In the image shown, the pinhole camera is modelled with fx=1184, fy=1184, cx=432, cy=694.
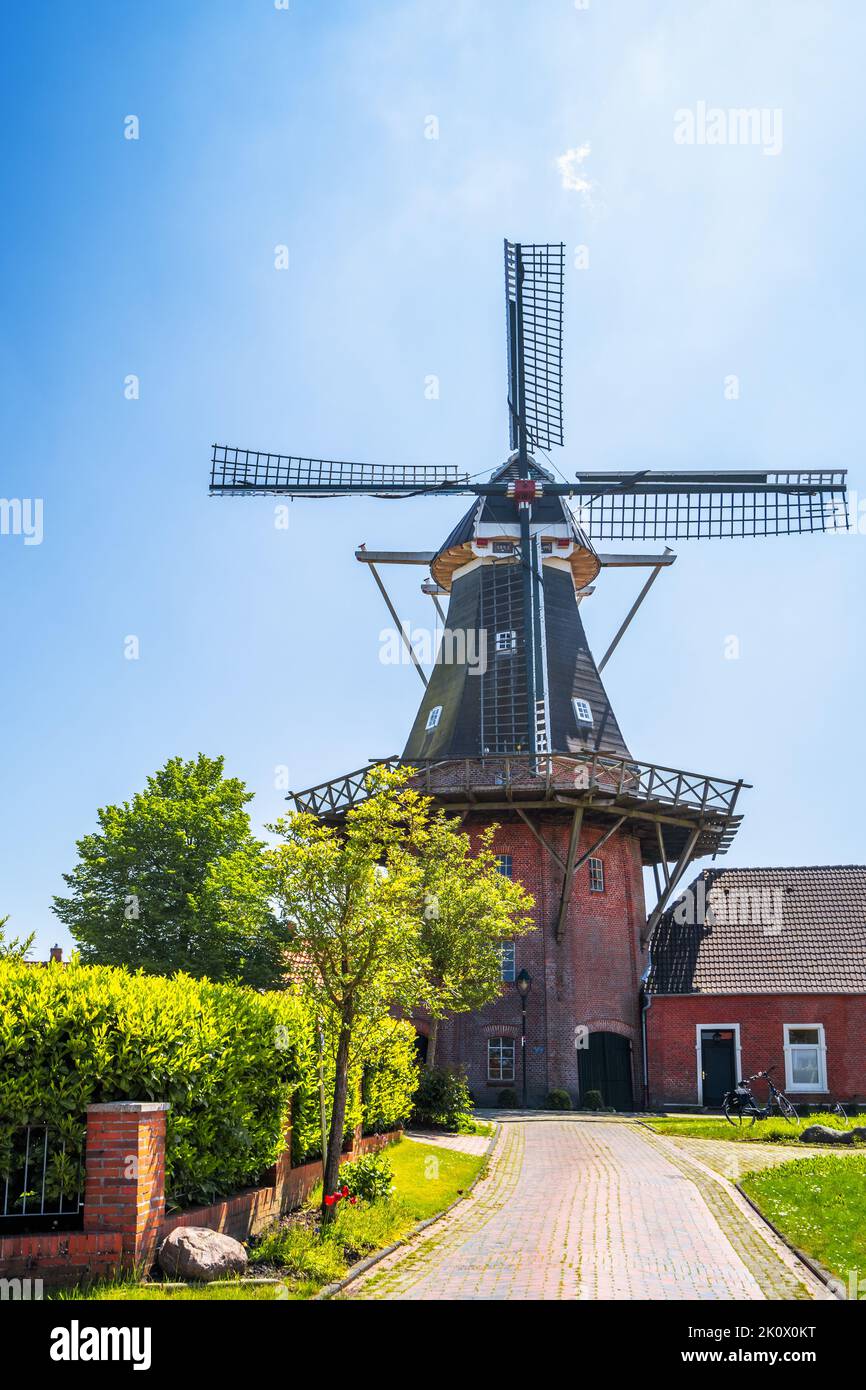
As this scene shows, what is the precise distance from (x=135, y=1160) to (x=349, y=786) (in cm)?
1958

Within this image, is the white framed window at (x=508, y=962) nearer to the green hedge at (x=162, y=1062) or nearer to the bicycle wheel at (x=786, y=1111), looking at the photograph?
the bicycle wheel at (x=786, y=1111)

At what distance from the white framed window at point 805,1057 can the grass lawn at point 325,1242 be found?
1481 centimetres

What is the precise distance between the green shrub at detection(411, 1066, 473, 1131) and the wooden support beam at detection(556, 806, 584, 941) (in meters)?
6.99

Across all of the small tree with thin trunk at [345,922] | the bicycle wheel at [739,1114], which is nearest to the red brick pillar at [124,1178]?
the small tree with thin trunk at [345,922]

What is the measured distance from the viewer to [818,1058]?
1085 inches

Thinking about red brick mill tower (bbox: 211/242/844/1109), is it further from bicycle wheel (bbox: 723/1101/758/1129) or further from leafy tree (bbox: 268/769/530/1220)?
leafy tree (bbox: 268/769/530/1220)

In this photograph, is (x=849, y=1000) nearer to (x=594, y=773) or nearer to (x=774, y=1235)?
(x=594, y=773)

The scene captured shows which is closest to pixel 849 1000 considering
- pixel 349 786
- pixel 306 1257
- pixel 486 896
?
pixel 486 896

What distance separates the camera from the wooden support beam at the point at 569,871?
27.1 m

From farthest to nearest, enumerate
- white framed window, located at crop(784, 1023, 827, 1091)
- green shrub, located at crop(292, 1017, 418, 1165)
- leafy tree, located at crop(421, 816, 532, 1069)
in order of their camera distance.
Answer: white framed window, located at crop(784, 1023, 827, 1091), leafy tree, located at crop(421, 816, 532, 1069), green shrub, located at crop(292, 1017, 418, 1165)

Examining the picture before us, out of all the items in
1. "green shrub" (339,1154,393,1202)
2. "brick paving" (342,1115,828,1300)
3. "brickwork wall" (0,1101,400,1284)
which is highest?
Result: "brickwork wall" (0,1101,400,1284)

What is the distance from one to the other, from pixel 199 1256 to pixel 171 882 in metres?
16.7

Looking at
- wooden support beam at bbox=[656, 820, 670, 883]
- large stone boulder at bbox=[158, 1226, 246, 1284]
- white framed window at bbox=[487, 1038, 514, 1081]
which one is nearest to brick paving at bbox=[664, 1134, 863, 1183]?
white framed window at bbox=[487, 1038, 514, 1081]

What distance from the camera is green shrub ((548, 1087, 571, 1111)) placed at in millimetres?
26188
